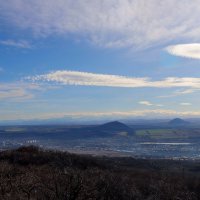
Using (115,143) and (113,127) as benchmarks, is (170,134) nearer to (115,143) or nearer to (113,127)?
(113,127)

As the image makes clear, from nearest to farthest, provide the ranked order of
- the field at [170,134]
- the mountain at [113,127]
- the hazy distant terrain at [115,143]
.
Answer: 1. the hazy distant terrain at [115,143]
2. the field at [170,134]
3. the mountain at [113,127]

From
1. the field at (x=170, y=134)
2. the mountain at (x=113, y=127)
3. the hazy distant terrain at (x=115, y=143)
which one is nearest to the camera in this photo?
the hazy distant terrain at (x=115, y=143)

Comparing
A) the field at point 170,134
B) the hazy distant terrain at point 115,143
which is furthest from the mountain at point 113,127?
the field at point 170,134

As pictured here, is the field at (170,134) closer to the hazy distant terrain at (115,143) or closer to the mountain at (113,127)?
the hazy distant terrain at (115,143)

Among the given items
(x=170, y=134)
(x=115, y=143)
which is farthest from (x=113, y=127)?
(x=115, y=143)

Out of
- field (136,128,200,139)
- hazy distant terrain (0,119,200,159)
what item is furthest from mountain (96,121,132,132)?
field (136,128,200,139)

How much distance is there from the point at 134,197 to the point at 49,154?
14.6 metres

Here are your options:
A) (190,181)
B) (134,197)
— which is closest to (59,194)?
(134,197)

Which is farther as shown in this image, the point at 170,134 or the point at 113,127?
the point at 113,127

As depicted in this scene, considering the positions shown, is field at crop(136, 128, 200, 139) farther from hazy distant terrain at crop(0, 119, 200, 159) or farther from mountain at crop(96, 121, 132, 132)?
A: mountain at crop(96, 121, 132, 132)

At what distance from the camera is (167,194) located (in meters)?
20.0

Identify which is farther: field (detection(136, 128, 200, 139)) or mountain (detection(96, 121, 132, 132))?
mountain (detection(96, 121, 132, 132))

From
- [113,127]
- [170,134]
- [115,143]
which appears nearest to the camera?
[115,143]

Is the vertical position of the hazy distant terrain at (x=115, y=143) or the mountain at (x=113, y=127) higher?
the mountain at (x=113, y=127)
